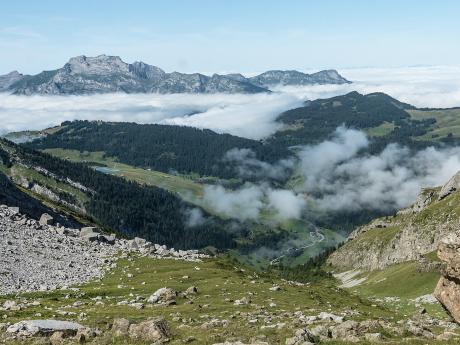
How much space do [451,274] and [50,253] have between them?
67140 mm

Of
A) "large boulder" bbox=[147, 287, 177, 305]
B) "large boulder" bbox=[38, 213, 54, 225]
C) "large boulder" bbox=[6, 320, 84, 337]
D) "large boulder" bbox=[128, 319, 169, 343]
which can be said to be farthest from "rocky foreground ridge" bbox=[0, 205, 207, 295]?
"large boulder" bbox=[128, 319, 169, 343]

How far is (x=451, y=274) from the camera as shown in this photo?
36.4 meters

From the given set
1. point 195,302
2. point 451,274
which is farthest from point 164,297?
point 451,274

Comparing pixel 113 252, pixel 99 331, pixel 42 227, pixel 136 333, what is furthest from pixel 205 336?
pixel 42 227

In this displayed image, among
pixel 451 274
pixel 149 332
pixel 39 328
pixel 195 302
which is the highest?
pixel 451 274

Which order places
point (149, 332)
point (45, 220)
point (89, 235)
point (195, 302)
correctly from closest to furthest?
point (149, 332) → point (195, 302) → point (89, 235) → point (45, 220)

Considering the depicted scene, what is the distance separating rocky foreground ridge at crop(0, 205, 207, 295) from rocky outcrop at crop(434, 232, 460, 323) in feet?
153

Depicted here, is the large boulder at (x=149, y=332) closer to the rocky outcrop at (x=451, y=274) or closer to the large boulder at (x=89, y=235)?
the rocky outcrop at (x=451, y=274)

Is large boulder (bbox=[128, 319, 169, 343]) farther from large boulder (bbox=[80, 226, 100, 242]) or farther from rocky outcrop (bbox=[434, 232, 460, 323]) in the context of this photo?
large boulder (bbox=[80, 226, 100, 242])

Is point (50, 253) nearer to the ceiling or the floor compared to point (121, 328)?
nearer to the floor

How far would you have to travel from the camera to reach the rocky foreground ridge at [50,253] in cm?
6869

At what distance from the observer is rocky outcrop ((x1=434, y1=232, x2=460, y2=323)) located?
35750 mm

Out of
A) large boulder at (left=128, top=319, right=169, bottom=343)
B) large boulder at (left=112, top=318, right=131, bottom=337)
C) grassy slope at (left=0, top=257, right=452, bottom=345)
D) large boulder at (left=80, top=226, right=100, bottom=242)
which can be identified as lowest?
large boulder at (left=80, top=226, right=100, bottom=242)

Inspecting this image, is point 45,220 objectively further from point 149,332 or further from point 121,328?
point 149,332
